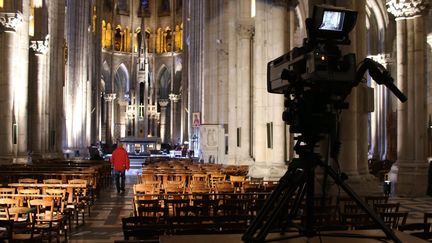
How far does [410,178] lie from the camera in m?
19.8

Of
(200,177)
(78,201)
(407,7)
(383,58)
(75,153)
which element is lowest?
(75,153)

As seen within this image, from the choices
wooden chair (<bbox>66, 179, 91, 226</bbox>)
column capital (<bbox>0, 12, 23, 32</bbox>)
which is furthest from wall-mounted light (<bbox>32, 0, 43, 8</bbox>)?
wooden chair (<bbox>66, 179, 91, 226</bbox>)

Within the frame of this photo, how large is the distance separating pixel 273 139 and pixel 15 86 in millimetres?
13999

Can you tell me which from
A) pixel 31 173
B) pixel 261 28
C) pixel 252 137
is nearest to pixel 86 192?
pixel 31 173

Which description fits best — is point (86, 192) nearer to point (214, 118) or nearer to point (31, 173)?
point (31, 173)

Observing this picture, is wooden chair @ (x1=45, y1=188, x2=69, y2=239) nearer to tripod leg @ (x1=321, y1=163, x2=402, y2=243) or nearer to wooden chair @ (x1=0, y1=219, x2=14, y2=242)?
wooden chair @ (x1=0, y1=219, x2=14, y2=242)

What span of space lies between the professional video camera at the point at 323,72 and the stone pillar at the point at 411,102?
16.3 metres

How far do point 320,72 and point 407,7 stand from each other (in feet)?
57.2

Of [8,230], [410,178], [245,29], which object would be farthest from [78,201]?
[245,29]

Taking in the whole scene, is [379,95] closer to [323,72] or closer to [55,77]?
[55,77]

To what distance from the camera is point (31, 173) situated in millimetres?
18469

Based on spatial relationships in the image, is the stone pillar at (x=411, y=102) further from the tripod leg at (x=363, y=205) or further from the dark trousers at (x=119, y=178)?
the tripod leg at (x=363, y=205)

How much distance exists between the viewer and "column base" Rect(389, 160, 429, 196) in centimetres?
1952

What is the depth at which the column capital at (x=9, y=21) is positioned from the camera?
2577 cm
